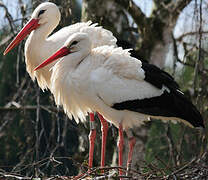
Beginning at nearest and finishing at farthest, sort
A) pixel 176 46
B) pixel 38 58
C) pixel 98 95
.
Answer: pixel 98 95, pixel 38 58, pixel 176 46

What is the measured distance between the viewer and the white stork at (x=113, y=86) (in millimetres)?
6035

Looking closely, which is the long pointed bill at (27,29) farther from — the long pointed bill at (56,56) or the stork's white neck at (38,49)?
the long pointed bill at (56,56)

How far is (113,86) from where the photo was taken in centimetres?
605

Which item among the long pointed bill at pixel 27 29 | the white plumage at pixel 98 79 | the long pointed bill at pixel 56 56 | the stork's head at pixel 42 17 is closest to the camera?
the white plumage at pixel 98 79

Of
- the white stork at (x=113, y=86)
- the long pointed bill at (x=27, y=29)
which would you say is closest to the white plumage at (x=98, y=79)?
the white stork at (x=113, y=86)

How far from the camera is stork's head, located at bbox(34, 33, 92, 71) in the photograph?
619 centimetres

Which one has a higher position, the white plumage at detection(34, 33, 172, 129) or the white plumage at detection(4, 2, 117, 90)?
the white plumage at detection(4, 2, 117, 90)

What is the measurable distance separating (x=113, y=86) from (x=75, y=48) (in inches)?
24.8

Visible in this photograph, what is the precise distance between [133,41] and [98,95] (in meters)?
3.61

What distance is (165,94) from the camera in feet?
20.6

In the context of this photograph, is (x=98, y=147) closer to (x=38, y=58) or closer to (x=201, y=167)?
(x=38, y=58)

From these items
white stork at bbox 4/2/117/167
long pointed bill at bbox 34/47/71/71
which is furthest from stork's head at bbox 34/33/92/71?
white stork at bbox 4/2/117/167

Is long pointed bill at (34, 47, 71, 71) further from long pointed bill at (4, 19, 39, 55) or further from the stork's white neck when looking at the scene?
long pointed bill at (4, 19, 39, 55)

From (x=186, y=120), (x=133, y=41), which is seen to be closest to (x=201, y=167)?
(x=186, y=120)
